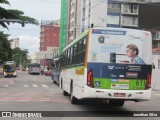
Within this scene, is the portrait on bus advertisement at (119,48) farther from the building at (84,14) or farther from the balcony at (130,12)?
the balcony at (130,12)

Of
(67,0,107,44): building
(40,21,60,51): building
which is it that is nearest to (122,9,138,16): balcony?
(67,0,107,44): building

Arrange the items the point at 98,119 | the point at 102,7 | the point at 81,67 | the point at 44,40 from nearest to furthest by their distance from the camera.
→ the point at 98,119 < the point at 81,67 < the point at 102,7 < the point at 44,40

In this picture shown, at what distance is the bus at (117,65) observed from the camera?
605 inches

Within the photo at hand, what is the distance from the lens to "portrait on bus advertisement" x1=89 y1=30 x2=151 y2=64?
51.0ft

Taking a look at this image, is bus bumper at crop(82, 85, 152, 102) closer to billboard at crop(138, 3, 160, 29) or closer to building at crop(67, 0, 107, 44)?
billboard at crop(138, 3, 160, 29)

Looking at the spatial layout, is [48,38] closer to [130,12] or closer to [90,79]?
[130,12]

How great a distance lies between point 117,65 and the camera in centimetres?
1543

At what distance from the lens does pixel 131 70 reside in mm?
15477

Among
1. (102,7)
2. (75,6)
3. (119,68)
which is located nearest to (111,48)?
(119,68)

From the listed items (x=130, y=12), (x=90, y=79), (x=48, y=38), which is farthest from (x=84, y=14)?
(x=48, y=38)

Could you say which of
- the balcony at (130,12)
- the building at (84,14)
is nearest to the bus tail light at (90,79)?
the building at (84,14)

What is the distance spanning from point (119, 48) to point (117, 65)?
2.09 feet

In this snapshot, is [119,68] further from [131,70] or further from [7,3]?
[7,3]

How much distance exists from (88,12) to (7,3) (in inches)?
1853
